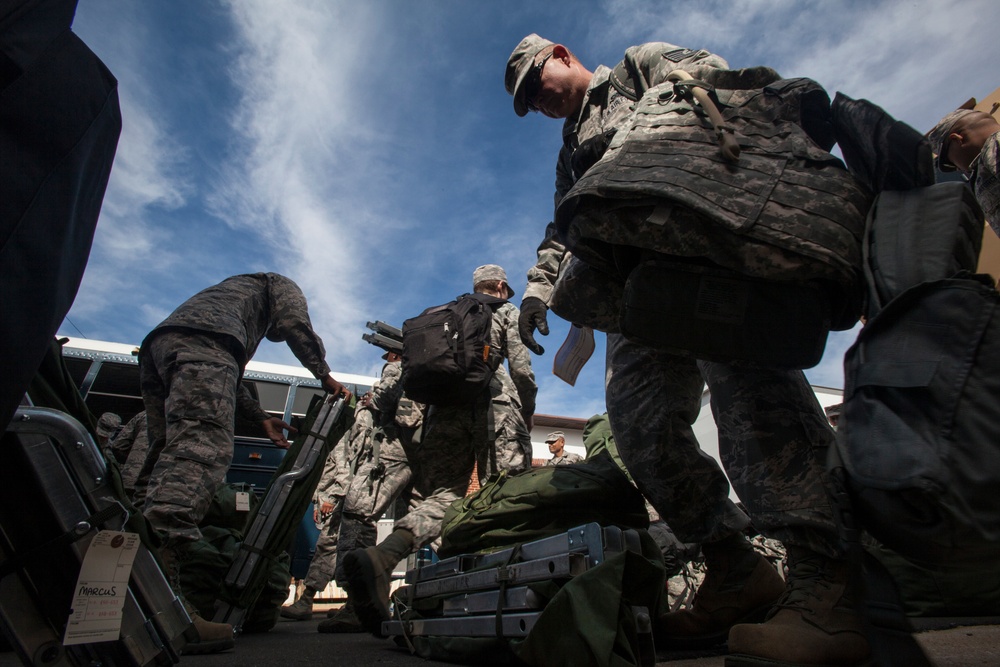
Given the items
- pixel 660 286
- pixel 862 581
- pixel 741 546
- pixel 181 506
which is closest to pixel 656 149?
pixel 660 286

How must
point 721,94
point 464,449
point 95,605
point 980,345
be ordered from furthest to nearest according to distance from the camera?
point 464,449
point 721,94
point 95,605
point 980,345

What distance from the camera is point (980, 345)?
0.78 metres

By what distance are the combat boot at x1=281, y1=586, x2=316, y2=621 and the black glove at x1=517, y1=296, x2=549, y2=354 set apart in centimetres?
346

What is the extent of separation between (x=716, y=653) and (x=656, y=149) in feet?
4.44

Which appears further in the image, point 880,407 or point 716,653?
point 716,653

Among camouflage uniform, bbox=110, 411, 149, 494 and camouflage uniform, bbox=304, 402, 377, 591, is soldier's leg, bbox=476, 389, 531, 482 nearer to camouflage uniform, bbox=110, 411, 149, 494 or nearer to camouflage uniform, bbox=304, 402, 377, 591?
camouflage uniform, bbox=304, 402, 377, 591

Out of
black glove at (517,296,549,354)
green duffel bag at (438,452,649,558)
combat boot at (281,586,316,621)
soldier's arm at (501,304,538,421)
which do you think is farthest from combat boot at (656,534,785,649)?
combat boot at (281,586,316,621)

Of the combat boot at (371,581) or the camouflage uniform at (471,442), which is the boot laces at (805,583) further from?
the camouflage uniform at (471,442)

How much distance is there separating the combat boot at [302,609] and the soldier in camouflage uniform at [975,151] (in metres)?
5.01

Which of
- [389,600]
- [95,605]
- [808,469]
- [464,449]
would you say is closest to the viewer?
[95,605]

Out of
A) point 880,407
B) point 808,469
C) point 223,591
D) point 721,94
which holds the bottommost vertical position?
point 223,591

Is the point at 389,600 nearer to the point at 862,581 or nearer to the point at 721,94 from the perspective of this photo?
the point at 862,581

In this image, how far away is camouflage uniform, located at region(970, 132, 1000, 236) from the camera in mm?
2414

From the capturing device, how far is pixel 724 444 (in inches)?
55.8
